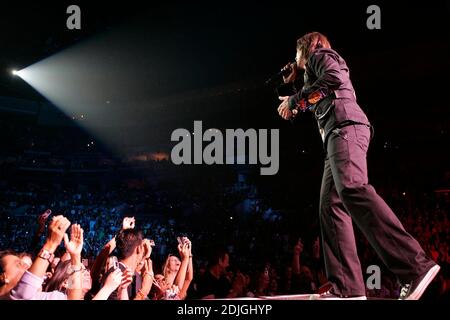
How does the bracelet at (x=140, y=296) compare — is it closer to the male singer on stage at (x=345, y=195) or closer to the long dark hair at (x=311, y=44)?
the male singer on stage at (x=345, y=195)

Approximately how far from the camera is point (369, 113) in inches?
376

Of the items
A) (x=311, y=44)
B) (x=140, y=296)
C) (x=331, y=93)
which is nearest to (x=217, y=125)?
(x=140, y=296)

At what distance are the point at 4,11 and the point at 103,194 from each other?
309 inches

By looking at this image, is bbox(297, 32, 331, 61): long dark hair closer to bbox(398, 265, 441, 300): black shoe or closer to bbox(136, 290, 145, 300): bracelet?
bbox(398, 265, 441, 300): black shoe

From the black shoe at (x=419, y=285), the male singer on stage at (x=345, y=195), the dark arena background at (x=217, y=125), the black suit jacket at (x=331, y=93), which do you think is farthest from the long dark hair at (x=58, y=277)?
the black shoe at (x=419, y=285)

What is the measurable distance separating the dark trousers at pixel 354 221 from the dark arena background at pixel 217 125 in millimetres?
1381

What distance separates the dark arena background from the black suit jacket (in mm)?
1500

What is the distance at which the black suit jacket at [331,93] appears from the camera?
6.48 ft

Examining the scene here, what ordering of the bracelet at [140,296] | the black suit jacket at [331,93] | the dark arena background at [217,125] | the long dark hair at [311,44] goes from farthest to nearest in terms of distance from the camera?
the dark arena background at [217,125] < the bracelet at [140,296] < the long dark hair at [311,44] < the black suit jacket at [331,93]

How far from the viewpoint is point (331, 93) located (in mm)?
2033

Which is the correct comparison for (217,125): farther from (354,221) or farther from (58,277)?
(354,221)

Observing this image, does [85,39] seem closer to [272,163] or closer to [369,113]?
[272,163]

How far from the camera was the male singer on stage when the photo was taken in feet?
5.60
